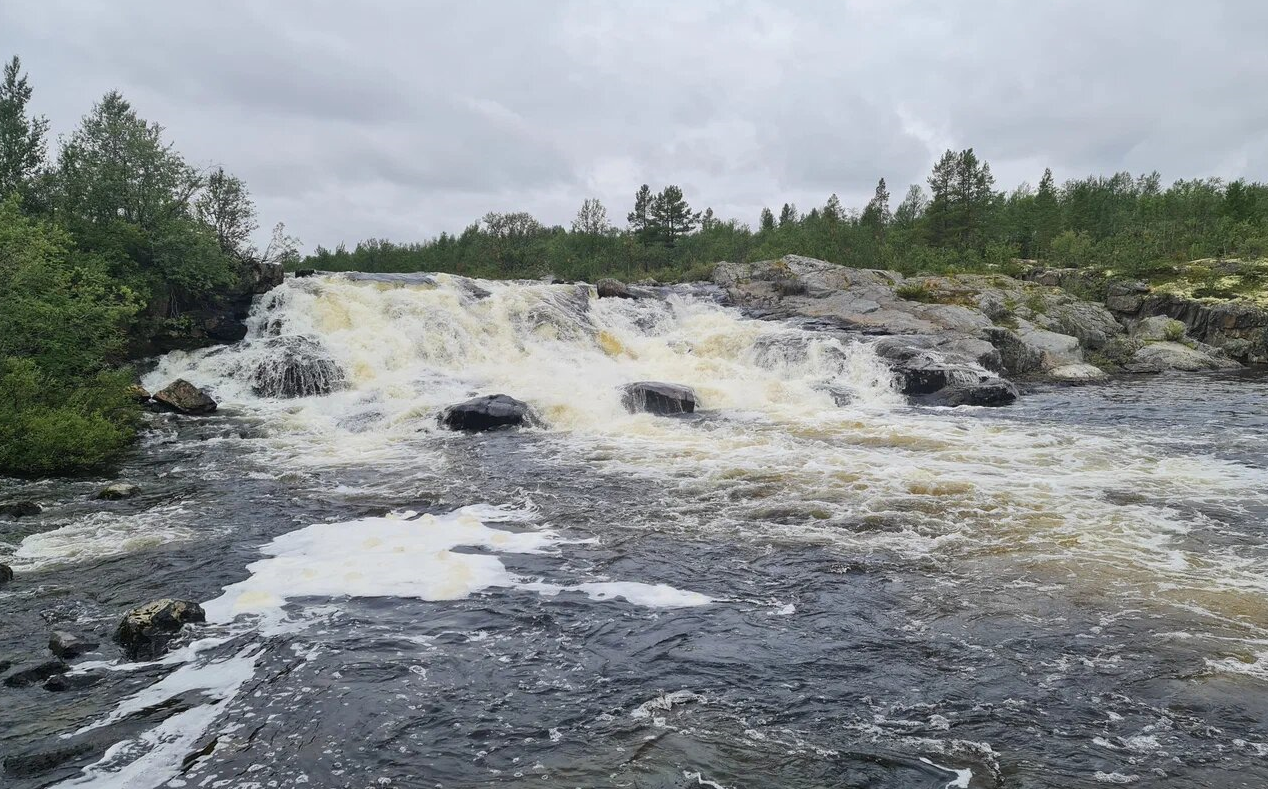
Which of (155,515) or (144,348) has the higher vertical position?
(144,348)

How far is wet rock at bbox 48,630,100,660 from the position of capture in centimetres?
609

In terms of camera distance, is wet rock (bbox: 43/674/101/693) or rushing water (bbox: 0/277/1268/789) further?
wet rock (bbox: 43/674/101/693)

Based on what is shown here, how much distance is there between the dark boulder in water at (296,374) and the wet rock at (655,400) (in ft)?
30.0

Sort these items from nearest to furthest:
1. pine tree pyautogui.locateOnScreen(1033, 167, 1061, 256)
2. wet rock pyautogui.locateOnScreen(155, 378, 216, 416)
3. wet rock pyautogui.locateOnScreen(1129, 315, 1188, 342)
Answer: wet rock pyautogui.locateOnScreen(155, 378, 216, 416), wet rock pyautogui.locateOnScreen(1129, 315, 1188, 342), pine tree pyautogui.locateOnScreen(1033, 167, 1061, 256)

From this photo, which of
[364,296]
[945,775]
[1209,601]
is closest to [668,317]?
[364,296]

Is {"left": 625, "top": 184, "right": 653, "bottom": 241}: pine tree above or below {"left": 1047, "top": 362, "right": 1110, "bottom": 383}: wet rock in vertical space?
above

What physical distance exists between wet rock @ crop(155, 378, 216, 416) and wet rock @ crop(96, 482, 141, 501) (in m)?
8.35

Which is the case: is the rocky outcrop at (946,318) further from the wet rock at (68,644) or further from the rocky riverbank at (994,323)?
the wet rock at (68,644)

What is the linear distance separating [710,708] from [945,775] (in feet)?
5.42

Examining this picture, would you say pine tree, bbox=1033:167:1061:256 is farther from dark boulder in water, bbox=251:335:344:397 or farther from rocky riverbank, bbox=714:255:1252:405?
dark boulder in water, bbox=251:335:344:397

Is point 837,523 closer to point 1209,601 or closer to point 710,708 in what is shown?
point 1209,601

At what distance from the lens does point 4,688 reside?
554 cm

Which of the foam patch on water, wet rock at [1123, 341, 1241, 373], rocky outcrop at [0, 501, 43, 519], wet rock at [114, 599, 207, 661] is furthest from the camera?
wet rock at [1123, 341, 1241, 373]

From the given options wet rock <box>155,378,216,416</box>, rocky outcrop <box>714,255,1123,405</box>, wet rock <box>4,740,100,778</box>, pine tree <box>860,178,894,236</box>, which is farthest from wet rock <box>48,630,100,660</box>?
pine tree <box>860,178,894,236</box>
